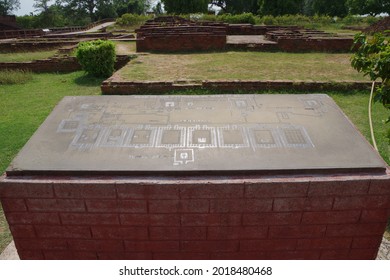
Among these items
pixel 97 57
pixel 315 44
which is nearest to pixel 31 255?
pixel 97 57

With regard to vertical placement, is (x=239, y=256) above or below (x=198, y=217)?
below

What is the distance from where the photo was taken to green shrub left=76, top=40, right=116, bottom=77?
7840 mm

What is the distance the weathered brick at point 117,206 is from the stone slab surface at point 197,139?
20cm

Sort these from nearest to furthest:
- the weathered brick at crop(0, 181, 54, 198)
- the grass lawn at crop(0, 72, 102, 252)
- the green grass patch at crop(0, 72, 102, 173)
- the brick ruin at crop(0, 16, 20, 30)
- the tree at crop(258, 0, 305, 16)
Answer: the weathered brick at crop(0, 181, 54, 198) < the grass lawn at crop(0, 72, 102, 252) < the green grass patch at crop(0, 72, 102, 173) < the brick ruin at crop(0, 16, 20, 30) < the tree at crop(258, 0, 305, 16)

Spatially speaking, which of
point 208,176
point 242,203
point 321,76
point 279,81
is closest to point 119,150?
point 208,176

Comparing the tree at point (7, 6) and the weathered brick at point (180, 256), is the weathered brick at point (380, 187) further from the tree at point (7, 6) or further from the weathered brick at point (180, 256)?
the tree at point (7, 6)

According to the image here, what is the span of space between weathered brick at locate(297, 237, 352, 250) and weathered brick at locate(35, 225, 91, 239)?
1.52m

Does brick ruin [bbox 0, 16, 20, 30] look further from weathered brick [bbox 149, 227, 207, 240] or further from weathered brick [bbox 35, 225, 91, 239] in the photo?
weathered brick [bbox 149, 227, 207, 240]

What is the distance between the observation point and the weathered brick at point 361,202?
6.32 ft

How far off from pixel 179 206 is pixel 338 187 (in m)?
1.04

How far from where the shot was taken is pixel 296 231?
2039 millimetres

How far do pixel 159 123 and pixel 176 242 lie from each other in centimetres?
93

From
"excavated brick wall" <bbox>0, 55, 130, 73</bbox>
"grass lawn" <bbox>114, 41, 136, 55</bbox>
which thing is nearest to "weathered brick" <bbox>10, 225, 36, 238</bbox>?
"excavated brick wall" <bbox>0, 55, 130, 73</bbox>

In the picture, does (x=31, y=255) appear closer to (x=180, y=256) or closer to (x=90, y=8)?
(x=180, y=256)
